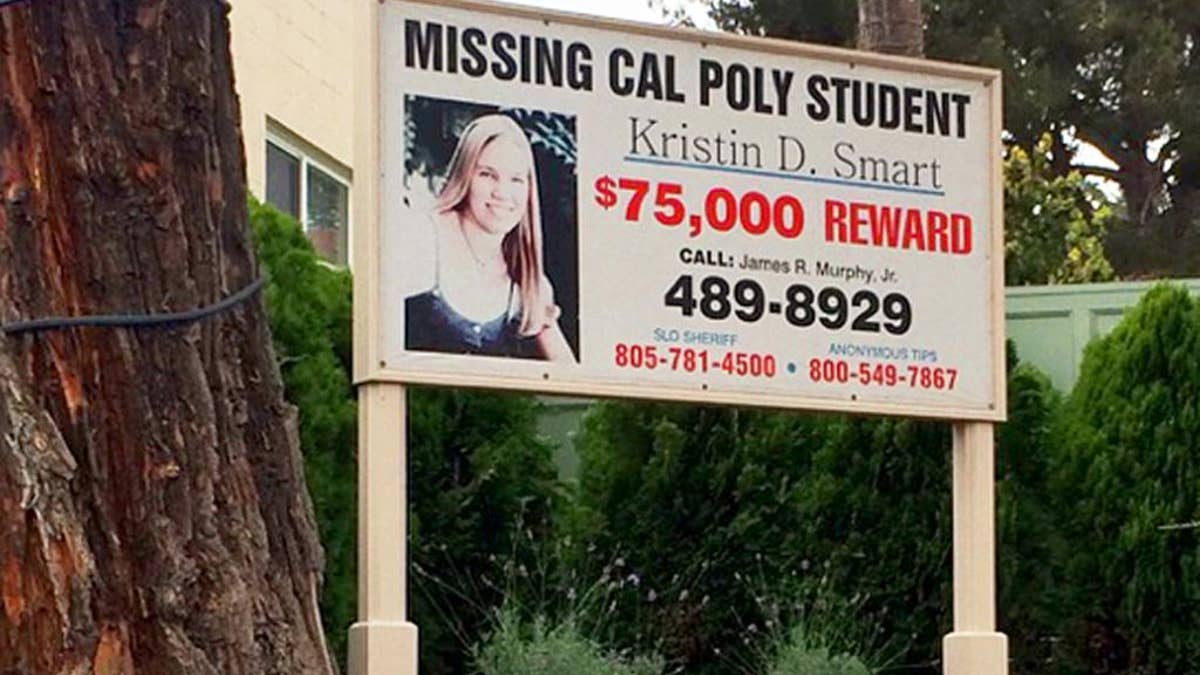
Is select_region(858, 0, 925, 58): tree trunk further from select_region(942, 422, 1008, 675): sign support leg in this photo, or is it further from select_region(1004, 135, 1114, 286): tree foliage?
select_region(1004, 135, 1114, 286): tree foliage

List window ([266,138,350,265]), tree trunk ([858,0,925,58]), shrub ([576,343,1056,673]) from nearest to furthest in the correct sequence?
shrub ([576,343,1056,673])
tree trunk ([858,0,925,58])
window ([266,138,350,265])

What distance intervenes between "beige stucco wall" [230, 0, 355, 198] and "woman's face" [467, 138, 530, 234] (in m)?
3.89

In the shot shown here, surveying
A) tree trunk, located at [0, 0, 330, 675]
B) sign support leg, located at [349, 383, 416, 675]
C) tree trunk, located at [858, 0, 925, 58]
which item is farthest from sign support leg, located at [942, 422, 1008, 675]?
tree trunk, located at [0, 0, 330, 675]

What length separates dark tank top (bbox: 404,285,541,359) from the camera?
8.21m

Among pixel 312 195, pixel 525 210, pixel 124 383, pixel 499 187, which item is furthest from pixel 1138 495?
pixel 124 383

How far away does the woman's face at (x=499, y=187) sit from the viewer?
8.38 m

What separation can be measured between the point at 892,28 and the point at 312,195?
173 inches

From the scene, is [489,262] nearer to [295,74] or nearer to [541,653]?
[541,653]

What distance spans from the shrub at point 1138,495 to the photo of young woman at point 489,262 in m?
3.40

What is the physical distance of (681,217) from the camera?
8711 millimetres

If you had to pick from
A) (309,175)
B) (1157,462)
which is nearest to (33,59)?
(1157,462)

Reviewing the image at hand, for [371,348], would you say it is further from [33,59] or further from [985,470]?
[33,59]

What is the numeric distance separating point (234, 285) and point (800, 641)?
5.66 metres

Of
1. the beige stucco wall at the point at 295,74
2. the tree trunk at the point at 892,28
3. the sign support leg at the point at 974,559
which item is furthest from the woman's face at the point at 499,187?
the beige stucco wall at the point at 295,74
